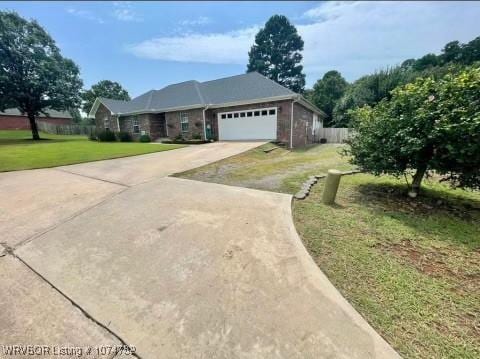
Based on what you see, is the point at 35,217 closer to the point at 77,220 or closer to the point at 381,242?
the point at 77,220

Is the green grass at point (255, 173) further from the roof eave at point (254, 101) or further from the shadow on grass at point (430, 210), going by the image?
the roof eave at point (254, 101)

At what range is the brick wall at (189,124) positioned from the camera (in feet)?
53.2

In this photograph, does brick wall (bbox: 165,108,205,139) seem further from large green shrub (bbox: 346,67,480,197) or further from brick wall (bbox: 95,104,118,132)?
large green shrub (bbox: 346,67,480,197)

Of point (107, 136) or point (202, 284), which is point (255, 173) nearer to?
point (202, 284)

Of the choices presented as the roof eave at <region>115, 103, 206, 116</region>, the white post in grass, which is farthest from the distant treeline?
the roof eave at <region>115, 103, 206, 116</region>

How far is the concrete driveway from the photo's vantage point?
5.57ft

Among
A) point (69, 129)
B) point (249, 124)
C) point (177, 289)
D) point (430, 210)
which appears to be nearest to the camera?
point (177, 289)

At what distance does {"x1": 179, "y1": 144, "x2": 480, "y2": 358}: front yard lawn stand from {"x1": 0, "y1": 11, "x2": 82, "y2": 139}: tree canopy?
83.1 feet

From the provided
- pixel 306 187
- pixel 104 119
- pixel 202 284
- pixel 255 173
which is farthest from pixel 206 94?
pixel 202 284

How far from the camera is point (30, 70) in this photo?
64.5 ft

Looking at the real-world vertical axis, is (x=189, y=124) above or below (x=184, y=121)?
below

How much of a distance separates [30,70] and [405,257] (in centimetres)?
2940

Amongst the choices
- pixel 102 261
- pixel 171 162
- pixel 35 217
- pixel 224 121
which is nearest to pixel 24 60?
pixel 224 121

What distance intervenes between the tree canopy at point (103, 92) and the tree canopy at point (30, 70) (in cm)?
2587
